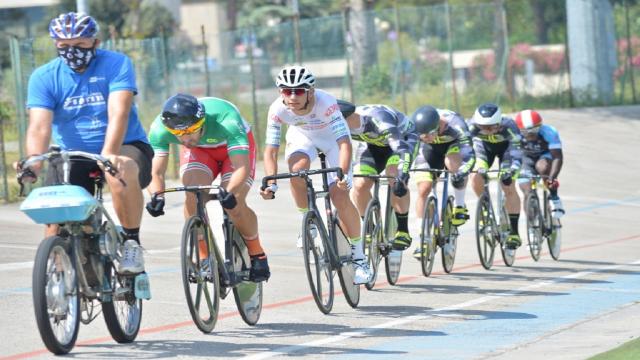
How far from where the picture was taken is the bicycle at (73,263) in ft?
25.3

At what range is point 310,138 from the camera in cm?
1150

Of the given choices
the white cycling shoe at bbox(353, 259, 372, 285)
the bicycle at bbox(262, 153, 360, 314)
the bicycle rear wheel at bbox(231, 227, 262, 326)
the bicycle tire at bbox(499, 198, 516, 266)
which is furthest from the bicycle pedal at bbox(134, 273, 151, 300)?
the bicycle tire at bbox(499, 198, 516, 266)

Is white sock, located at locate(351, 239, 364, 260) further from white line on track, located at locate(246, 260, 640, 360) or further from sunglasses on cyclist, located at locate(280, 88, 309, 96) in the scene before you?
sunglasses on cyclist, located at locate(280, 88, 309, 96)

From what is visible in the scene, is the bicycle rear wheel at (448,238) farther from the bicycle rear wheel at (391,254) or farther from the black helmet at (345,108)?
the black helmet at (345,108)

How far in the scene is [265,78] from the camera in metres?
29.2

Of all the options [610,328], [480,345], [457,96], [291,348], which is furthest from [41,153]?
[457,96]

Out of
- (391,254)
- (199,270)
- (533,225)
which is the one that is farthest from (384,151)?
(199,270)

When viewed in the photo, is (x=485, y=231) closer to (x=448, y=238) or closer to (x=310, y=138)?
(x=448, y=238)

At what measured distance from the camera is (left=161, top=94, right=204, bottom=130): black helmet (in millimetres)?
9234

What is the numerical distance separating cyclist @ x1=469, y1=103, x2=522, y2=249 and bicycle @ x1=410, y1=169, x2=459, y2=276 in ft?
3.06

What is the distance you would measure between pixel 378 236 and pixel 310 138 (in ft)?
5.29

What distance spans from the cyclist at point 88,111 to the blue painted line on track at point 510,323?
5.66 ft

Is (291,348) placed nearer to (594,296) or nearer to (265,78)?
(594,296)

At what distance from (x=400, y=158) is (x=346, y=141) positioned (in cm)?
225
